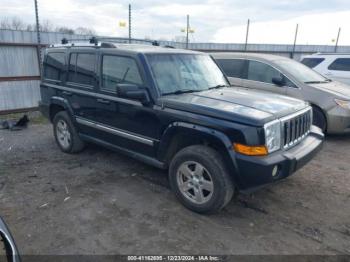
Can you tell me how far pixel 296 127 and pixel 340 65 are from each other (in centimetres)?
756

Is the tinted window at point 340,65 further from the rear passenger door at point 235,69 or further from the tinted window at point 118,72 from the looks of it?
the tinted window at point 118,72

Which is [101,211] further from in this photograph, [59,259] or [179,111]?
[179,111]

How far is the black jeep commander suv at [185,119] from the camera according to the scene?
3.16 meters

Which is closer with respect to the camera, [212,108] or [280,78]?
[212,108]

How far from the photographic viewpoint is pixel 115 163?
203 inches

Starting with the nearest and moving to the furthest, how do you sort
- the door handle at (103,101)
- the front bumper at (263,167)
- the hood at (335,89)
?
the front bumper at (263,167)
the door handle at (103,101)
the hood at (335,89)

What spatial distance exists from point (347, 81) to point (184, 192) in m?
8.25

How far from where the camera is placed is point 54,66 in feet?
18.1

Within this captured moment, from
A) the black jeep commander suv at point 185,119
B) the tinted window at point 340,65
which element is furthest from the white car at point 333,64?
the black jeep commander suv at point 185,119

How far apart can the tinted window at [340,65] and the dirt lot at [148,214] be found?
5.89 m

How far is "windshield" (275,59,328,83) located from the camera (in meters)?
6.80

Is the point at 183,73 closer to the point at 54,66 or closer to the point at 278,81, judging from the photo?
the point at 54,66

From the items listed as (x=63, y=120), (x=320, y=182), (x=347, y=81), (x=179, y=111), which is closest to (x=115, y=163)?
(x=63, y=120)

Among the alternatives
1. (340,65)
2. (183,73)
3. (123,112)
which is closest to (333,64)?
(340,65)
